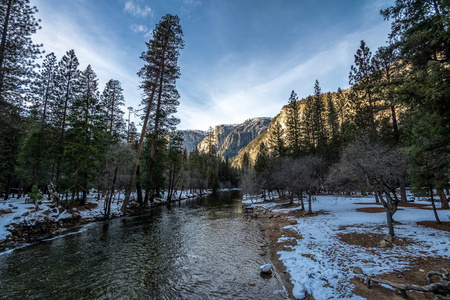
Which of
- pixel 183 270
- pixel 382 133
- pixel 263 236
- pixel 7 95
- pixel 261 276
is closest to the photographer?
pixel 261 276

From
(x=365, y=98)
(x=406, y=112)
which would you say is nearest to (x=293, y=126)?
(x=365, y=98)

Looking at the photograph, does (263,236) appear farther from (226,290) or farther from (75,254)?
(75,254)

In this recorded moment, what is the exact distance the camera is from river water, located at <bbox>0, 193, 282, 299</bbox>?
685cm

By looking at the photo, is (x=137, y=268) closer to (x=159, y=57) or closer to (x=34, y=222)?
(x=34, y=222)

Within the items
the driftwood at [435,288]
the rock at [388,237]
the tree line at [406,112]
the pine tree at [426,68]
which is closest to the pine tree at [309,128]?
the tree line at [406,112]

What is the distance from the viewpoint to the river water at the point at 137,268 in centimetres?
685

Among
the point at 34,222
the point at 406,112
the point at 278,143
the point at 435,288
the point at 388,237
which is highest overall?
the point at 278,143

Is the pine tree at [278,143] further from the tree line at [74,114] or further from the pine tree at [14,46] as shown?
the pine tree at [14,46]

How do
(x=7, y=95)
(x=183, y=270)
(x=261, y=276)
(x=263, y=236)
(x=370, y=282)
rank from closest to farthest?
(x=370, y=282) → (x=261, y=276) → (x=183, y=270) → (x=7, y=95) → (x=263, y=236)

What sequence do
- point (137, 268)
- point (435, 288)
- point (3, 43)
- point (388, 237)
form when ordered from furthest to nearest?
point (3, 43) → point (388, 237) → point (137, 268) → point (435, 288)

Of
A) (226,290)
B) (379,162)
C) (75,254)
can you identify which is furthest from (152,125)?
→ (379,162)

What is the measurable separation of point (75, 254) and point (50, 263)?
124 cm

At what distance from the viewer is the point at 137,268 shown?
8828mm

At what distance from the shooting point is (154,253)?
10.8 metres
